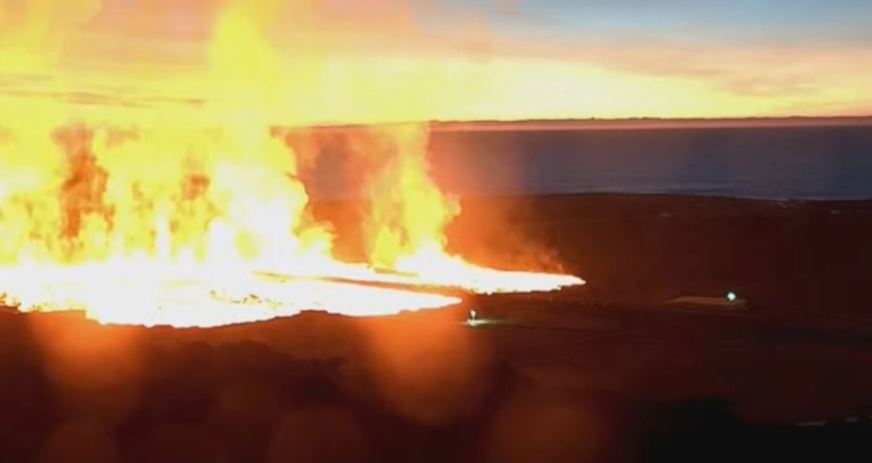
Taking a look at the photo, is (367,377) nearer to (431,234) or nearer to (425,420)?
(425,420)

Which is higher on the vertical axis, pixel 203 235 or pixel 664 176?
pixel 664 176

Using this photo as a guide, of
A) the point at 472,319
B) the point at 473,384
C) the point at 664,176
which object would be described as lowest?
the point at 473,384

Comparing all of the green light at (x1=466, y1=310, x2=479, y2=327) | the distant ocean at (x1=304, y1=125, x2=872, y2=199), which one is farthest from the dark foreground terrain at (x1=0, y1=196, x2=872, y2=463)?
the distant ocean at (x1=304, y1=125, x2=872, y2=199)

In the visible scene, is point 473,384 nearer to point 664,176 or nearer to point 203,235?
point 203,235

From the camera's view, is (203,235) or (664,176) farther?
(664,176)

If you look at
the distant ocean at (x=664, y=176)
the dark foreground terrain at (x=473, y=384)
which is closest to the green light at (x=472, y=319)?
the dark foreground terrain at (x=473, y=384)

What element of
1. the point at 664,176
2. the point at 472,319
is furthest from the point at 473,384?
the point at 664,176

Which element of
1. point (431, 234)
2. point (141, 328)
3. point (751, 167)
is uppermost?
point (751, 167)

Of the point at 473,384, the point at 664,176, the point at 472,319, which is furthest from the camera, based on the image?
the point at 664,176

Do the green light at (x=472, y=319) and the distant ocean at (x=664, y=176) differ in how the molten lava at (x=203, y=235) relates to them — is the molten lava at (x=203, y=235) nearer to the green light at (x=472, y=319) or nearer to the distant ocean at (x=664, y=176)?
the green light at (x=472, y=319)

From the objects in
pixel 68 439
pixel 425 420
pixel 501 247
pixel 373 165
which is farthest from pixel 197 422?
pixel 373 165
